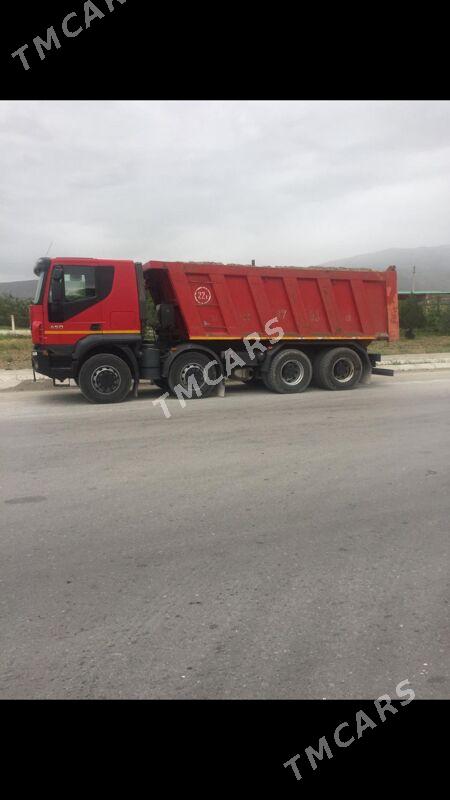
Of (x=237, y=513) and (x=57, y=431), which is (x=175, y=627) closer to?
(x=237, y=513)

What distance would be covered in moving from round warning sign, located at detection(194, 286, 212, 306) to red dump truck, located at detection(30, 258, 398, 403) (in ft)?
0.06

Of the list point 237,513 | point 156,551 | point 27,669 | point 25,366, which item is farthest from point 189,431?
point 25,366

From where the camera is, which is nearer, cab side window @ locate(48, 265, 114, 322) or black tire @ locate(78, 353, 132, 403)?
cab side window @ locate(48, 265, 114, 322)

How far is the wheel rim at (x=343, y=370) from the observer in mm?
12312

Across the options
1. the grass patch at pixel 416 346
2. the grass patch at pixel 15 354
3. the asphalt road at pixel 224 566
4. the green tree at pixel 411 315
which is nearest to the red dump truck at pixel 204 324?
the asphalt road at pixel 224 566

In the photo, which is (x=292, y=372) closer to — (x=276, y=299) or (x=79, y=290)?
(x=276, y=299)

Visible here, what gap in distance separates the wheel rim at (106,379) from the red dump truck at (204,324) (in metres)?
0.02

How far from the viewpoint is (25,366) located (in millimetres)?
15898

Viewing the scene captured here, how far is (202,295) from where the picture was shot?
36.2 ft

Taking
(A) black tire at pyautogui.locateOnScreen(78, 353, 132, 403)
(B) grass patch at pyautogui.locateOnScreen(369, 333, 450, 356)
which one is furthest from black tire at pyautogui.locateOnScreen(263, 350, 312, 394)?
(B) grass patch at pyautogui.locateOnScreen(369, 333, 450, 356)

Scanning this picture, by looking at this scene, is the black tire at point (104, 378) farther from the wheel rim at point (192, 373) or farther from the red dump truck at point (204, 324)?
the wheel rim at point (192, 373)

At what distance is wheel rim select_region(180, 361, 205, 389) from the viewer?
1105 cm

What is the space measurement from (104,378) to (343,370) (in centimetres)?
513

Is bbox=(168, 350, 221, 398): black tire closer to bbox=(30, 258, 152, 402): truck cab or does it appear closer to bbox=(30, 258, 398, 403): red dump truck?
bbox=(30, 258, 398, 403): red dump truck
